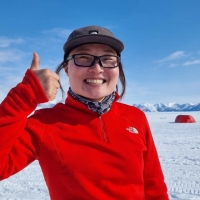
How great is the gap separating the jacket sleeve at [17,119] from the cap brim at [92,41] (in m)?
0.37

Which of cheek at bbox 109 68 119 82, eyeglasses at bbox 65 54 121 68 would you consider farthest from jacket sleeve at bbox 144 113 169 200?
eyeglasses at bbox 65 54 121 68

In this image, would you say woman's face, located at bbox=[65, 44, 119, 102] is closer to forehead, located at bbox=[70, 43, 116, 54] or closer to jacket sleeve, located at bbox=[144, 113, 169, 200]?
forehead, located at bbox=[70, 43, 116, 54]

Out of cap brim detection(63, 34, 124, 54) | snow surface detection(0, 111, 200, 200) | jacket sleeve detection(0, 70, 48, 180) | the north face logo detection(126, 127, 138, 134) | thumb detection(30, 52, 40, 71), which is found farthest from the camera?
snow surface detection(0, 111, 200, 200)

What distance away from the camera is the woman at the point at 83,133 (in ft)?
3.92

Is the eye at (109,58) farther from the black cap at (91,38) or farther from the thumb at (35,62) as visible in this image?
the thumb at (35,62)

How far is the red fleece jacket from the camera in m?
1.17

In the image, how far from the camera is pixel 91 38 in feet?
4.76

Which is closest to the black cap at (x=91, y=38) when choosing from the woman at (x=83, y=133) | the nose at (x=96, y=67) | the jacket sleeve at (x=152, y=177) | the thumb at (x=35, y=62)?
the woman at (x=83, y=133)

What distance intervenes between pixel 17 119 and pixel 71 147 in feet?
1.21

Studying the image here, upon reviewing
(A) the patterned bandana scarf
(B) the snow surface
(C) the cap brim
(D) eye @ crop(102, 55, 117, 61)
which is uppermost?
(C) the cap brim

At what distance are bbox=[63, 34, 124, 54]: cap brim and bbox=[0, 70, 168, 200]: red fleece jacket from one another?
1.02 feet

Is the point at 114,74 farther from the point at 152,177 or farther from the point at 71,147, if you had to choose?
the point at 152,177

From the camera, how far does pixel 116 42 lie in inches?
60.0

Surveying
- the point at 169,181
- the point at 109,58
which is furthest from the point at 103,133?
the point at 169,181
